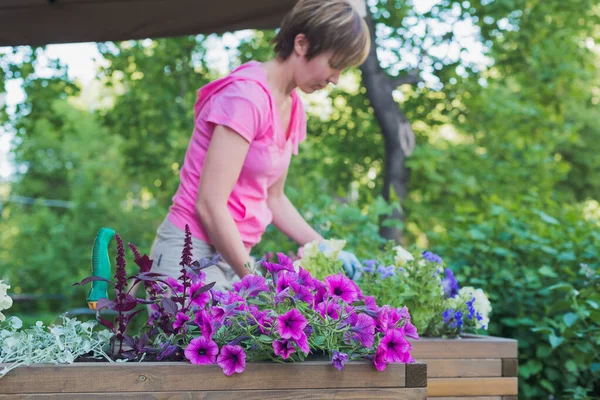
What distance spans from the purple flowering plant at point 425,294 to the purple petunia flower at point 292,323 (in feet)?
2.79

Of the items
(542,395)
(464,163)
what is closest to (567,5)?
(464,163)

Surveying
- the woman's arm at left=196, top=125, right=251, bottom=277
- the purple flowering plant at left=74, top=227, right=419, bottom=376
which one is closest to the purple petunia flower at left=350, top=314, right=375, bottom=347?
the purple flowering plant at left=74, top=227, right=419, bottom=376

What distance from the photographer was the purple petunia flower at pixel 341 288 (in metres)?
1.50

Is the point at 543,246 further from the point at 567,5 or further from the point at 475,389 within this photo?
the point at 567,5

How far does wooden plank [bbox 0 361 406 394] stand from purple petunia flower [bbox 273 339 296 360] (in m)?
0.04

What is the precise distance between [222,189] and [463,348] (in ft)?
2.77

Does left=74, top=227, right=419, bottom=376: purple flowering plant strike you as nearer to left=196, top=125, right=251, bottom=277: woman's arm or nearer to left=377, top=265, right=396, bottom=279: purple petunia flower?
left=196, top=125, right=251, bottom=277: woman's arm

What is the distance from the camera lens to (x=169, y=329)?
1515 millimetres

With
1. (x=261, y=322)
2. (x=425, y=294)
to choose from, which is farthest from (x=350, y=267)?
(x=261, y=322)

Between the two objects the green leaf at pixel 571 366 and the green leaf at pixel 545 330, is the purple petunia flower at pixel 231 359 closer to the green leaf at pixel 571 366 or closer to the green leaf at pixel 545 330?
the green leaf at pixel 545 330

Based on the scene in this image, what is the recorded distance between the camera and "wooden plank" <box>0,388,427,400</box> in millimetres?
1320

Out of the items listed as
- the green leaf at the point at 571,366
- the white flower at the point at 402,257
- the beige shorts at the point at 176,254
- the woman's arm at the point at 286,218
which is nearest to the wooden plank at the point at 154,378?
the beige shorts at the point at 176,254

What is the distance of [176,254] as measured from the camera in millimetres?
2094

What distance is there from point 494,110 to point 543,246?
13.3 ft
